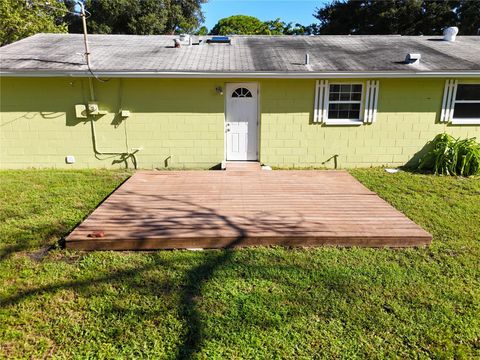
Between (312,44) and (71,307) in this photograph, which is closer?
(71,307)

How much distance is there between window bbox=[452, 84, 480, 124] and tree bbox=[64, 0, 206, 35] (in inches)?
836

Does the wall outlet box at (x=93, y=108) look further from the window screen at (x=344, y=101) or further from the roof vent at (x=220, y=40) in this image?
the window screen at (x=344, y=101)

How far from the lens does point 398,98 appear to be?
27.8ft

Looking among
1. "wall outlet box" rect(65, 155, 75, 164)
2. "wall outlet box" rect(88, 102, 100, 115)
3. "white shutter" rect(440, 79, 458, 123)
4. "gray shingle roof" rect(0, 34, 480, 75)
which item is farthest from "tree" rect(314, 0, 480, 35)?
"wall outlet box" rect(65, 155, 75, 164)

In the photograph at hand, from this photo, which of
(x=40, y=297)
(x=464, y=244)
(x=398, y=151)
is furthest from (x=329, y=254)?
(x=398, y=151)

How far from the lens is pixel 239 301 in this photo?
3400mm

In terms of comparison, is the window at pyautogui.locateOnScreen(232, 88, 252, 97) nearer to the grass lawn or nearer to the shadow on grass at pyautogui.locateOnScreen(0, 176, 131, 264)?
the shadow on grass at pyautogui.locateOnScreen(0, 176, 131, 264)

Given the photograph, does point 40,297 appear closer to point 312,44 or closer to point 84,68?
point 84,68

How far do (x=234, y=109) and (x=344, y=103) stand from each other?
108 inches

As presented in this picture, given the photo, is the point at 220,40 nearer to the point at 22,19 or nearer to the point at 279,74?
the point at 279,74

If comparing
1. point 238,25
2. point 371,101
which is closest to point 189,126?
point 371,101

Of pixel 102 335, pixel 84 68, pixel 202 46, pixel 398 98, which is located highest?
pixel 202 46

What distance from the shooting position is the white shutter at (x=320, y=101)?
8.31 meters

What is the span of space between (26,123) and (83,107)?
153cm
